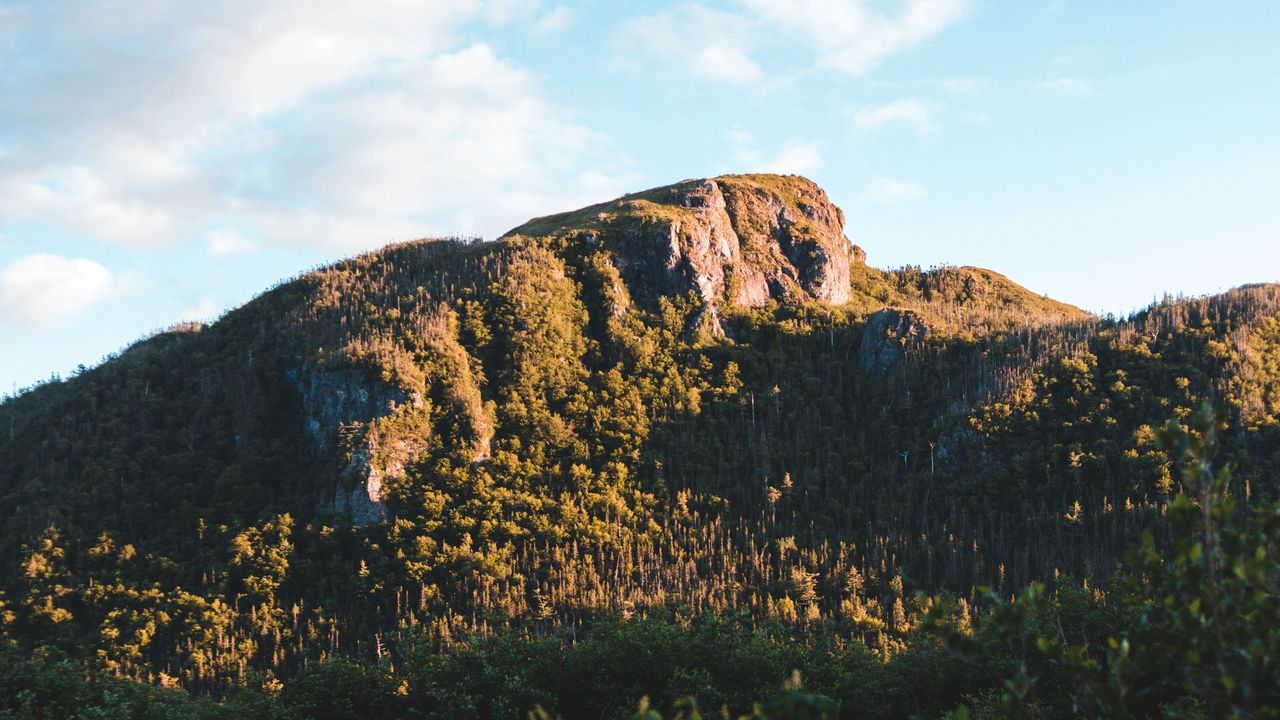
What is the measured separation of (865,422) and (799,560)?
4702cm

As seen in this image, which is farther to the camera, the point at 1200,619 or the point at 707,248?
the point at 707,248

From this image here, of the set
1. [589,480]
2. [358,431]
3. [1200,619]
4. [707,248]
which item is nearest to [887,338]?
[707,248]

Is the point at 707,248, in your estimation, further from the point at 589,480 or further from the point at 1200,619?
the point at 1200,619

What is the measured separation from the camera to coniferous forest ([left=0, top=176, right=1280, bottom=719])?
6856 centimetres

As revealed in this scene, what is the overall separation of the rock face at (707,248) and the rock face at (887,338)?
24223 mm

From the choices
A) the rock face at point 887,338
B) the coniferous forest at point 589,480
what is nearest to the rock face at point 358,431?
the coniferous forest at point 589,480

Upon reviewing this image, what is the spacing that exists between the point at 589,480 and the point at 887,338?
69127 mm

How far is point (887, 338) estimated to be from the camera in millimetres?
162000

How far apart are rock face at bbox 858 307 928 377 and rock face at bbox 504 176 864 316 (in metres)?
24.2

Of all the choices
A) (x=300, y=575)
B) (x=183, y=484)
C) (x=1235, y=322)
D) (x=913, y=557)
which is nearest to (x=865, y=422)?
(x=913, y=557)

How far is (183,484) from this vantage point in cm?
13950

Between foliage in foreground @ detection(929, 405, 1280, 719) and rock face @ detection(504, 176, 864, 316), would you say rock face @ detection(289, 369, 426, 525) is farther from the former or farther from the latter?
foliage in foreground @ detection(929, 405, 1280, 719)

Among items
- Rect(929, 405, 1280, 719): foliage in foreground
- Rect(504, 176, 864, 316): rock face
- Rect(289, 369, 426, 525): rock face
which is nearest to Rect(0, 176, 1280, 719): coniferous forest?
Rect(289, 369, 426, 525): rock face

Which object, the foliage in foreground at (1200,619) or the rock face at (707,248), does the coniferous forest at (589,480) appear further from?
the foliage in foreground at (1200,619)
